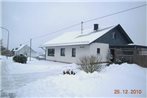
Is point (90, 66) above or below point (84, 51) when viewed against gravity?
below

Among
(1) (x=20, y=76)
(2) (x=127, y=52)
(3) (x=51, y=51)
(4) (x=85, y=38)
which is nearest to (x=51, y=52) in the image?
(3) (x=51, y=51)

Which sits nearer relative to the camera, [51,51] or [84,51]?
[84,51]

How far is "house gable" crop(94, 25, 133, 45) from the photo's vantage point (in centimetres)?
2047

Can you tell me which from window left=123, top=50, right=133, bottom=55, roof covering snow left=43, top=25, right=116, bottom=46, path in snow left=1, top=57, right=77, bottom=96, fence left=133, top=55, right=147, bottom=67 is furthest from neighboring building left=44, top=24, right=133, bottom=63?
path in snow left=1, top=57, right=77, bottom=96

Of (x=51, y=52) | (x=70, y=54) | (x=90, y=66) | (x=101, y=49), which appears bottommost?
(x=90, y=66)

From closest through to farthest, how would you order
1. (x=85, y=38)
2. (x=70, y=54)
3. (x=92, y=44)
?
(x=92, y=44)
(x=85, y=38)
(x=70, y=54)

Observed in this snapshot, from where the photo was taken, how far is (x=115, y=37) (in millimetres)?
21984

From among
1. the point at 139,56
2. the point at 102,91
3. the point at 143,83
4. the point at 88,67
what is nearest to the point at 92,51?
the point at 139,56
